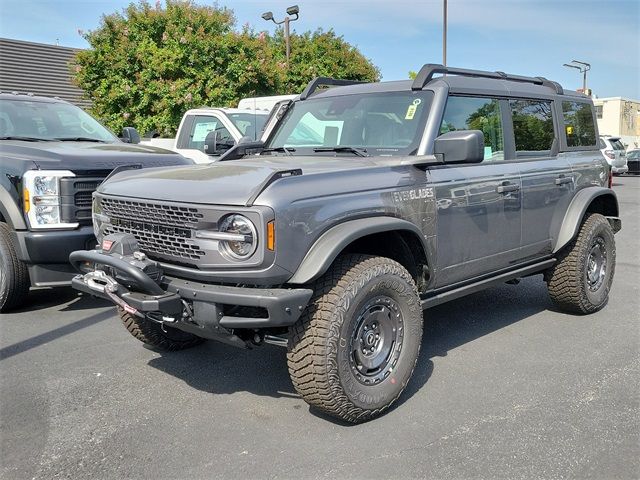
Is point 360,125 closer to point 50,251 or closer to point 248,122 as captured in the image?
point 50,251

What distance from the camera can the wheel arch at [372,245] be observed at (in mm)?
3148

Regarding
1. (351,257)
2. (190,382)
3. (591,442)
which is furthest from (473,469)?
(190,382)

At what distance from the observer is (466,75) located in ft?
15.7

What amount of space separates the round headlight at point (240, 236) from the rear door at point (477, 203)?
Result: 143 cm

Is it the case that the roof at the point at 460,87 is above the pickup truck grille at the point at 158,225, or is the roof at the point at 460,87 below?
above

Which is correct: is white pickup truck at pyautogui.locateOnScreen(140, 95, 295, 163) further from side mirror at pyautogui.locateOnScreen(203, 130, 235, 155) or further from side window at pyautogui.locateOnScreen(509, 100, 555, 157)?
side window at pyautogui.locateOnScreen(509, 100, 555, 157)

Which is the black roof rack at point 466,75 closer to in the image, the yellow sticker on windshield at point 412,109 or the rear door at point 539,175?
the yellow sticker on windshield at point 412,109

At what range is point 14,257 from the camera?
5.45 m

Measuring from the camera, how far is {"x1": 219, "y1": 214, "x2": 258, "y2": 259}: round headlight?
3059 millimetres

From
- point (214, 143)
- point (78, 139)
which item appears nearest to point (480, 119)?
point (214, 143)

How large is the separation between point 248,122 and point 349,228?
6.91m

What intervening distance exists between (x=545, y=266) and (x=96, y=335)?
12.5ft

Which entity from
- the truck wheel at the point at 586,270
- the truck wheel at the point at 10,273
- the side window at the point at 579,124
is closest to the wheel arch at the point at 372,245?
the truck wheel at the point at 586,270

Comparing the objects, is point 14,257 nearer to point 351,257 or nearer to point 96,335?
point 96,335
